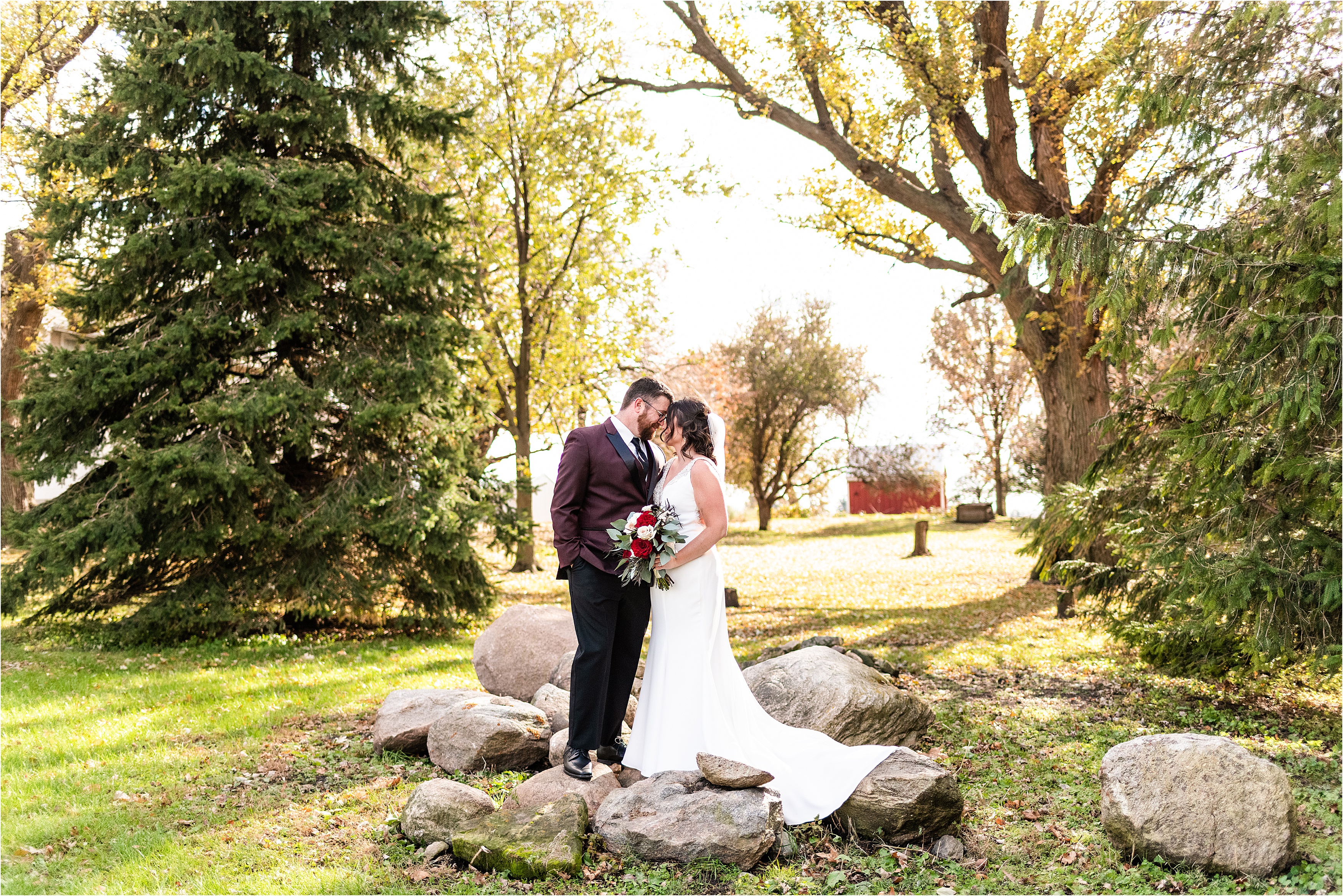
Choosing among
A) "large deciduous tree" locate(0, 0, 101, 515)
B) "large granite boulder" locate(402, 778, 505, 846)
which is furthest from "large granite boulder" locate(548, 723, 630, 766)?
"large deciduous tree" locate(0, 0, 101, 515)

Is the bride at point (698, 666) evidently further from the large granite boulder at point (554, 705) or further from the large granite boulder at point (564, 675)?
the large granite boulder at point (564, 675)

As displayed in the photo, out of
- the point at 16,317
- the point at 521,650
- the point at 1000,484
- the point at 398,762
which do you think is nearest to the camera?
the point at 398,762

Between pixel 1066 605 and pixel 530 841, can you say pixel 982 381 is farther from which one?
pixel 530 841

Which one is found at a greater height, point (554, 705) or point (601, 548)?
point (601, 548)

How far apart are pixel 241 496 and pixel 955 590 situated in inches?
487

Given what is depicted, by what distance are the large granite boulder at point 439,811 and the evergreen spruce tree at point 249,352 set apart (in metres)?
6.57

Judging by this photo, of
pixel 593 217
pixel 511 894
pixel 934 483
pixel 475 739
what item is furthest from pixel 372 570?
pixel 934 483

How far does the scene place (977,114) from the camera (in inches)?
658

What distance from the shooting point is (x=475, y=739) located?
6562 millimetres

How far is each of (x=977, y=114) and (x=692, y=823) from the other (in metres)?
15.2

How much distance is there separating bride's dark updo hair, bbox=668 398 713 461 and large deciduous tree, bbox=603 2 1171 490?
921cm

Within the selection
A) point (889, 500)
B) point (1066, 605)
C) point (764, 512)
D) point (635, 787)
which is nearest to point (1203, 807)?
point (635, 787)

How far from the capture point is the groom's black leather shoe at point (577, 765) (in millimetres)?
5801

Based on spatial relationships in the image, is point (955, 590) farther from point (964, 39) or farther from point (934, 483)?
point (934, 483)
